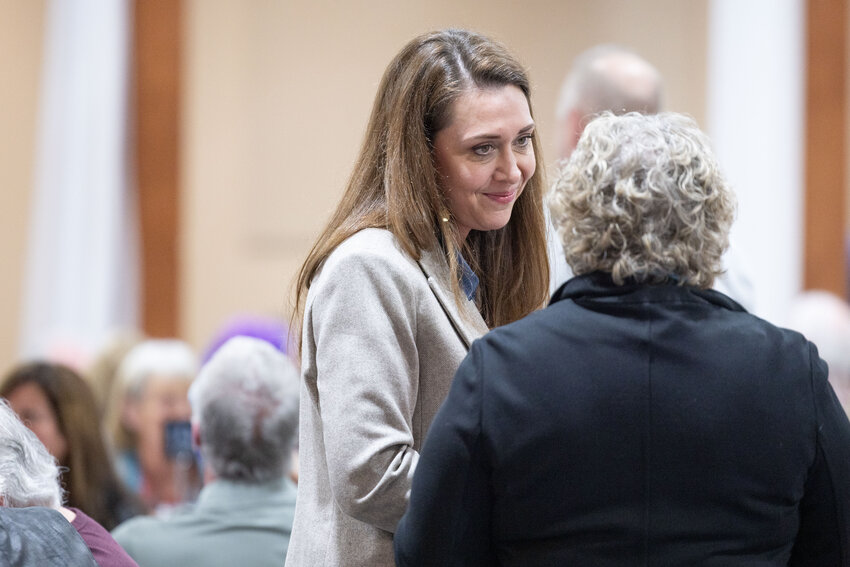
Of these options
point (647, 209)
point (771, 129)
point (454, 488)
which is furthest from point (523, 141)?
point (771, 129)

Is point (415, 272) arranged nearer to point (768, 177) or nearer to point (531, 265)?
point (531, 265)

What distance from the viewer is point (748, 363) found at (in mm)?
1527

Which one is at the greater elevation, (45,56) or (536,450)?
(45,56)

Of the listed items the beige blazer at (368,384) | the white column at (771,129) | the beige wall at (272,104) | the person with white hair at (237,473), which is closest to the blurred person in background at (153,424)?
the person with white hair at (237,473)

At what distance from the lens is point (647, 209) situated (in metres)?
1.55

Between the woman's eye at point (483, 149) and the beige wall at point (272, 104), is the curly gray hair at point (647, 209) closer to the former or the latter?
the woman's eye at point (483, 149)

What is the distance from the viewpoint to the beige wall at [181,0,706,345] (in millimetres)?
6801

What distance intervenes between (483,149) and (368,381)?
1.40 ft

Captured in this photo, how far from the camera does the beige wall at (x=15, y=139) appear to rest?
21.5ft

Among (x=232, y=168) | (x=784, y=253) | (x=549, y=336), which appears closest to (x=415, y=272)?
(x=549, y=336)

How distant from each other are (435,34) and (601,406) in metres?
0.71

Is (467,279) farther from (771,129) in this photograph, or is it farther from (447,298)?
(771,129)

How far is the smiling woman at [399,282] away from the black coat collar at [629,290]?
0.87 feet

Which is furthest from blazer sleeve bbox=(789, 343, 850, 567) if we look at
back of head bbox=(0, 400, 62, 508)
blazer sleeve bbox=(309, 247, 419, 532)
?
back of head bbox=(0, 400, 62, 508)
